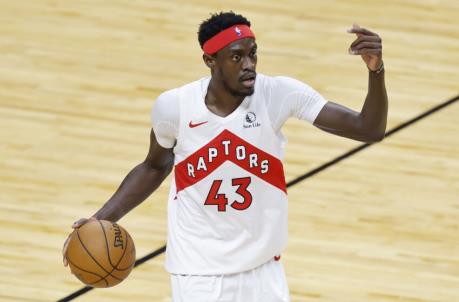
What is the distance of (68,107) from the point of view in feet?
35.8

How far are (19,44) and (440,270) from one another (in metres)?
5.18

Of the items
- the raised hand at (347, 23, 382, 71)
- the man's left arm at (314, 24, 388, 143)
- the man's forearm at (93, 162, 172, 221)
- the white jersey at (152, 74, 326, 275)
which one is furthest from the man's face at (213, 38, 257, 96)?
the man's forearm at (93, 162, 172, 221)

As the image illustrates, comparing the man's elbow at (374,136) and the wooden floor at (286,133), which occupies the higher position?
the man's elbow at (374,136)

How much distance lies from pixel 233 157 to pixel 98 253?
0.79 meters

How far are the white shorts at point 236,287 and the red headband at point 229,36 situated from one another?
3.33 feet

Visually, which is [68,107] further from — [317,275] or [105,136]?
[317,275]

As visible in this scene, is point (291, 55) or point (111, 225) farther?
point (291, 55)

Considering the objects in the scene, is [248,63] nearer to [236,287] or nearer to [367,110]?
[367,110]

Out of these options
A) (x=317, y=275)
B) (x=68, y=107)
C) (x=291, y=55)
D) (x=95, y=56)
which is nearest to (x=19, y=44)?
(x=95, y=56)

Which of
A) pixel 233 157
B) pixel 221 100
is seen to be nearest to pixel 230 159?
pixel 233 157

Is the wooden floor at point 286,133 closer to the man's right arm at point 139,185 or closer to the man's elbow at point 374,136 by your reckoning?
the man's right arm at point 139,185

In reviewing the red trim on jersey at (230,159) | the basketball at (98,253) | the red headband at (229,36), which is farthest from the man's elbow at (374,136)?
the basketball at (98,253)

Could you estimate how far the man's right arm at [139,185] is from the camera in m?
6.33

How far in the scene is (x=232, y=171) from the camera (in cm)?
596
